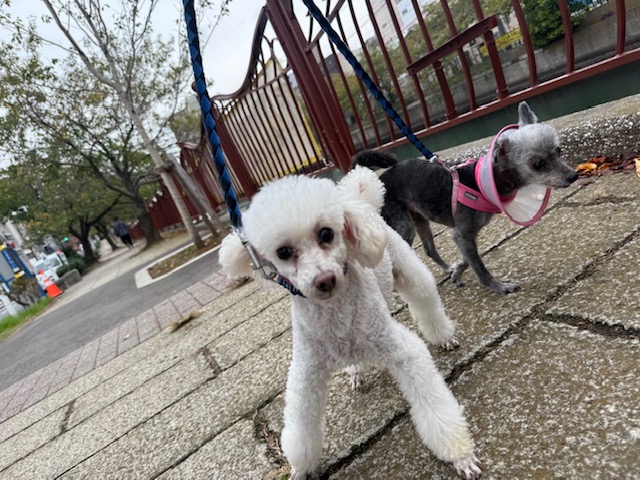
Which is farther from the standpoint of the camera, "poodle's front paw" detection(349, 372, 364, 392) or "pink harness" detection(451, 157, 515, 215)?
"pink harness" detection(451, 157, 515, 215)

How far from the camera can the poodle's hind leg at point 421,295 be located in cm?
193

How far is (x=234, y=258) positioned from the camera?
157cm

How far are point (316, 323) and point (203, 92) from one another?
0.93 meters

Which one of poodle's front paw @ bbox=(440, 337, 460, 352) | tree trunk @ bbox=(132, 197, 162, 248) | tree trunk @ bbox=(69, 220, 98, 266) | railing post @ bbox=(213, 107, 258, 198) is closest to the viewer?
poodle's front paw @ bbox=(440, 337, 460, 352)

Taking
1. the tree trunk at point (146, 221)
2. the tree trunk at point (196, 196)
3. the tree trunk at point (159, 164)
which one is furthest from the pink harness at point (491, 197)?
the tree trunk at point (146, 221)

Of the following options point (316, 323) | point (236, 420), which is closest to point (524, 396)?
point (316, 323)

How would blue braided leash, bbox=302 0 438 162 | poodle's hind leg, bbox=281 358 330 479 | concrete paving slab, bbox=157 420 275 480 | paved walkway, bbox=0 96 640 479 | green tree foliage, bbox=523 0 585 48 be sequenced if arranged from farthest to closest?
green tree foliage, bbox=523 0 585 48 < blue braided leash, bbox=302 0 438 162 < concrete paving slab, bbox=157 420 275 480 < poodle's hind leg, bbox=281 358 330 479 < paved walkway, bbox=0 96 640 479

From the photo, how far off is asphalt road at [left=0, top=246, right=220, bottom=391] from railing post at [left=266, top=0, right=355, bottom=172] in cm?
301

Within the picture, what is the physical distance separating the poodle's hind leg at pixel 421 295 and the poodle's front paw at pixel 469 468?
66 centimetres

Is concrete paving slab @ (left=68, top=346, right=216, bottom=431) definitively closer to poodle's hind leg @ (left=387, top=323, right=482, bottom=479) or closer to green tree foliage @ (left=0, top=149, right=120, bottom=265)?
poodle's hind leg @ (left=387, top=323, right=482, bottom=479)

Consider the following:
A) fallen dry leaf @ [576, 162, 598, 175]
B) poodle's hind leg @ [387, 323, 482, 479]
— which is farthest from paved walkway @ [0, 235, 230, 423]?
fallen dry leaf @ [576, 162, 598, 175]

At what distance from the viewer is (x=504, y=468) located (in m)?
1.23

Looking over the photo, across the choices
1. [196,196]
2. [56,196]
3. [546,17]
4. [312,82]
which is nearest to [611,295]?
[312,82]

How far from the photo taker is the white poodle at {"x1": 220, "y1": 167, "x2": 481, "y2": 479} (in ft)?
4.52
